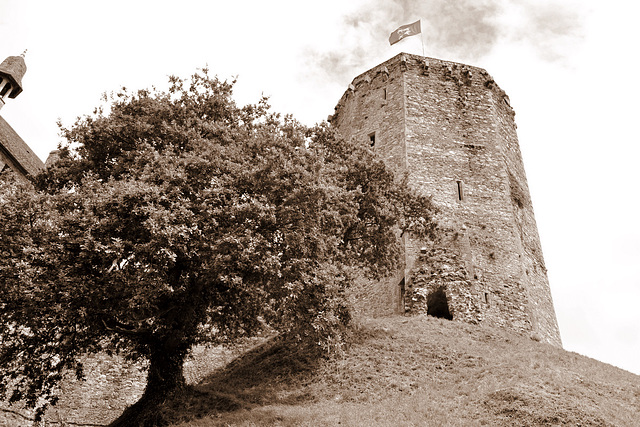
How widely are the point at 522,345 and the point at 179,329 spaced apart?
1133 cm

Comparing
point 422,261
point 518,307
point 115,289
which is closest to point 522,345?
point 518,307

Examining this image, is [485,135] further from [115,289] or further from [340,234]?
[115,289]

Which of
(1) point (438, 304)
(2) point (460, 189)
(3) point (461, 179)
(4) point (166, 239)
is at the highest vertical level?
(3) point (461, 179)

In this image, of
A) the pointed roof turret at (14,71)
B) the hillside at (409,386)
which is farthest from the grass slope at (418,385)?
the pointed roof turret at (14,71)

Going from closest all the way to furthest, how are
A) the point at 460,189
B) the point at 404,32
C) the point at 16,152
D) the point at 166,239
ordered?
the point at 166,239 < the point at 460,189 < the point at 404,32 < the point at 16,152

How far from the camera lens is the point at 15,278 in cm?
1010

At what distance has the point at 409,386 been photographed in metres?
13.0

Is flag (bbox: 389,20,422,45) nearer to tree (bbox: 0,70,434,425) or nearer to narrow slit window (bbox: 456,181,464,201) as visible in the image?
narrow slit window (bbox: 456,181,464,201)

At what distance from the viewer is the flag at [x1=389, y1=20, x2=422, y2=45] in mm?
26781

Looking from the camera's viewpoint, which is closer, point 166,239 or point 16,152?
point 166,239

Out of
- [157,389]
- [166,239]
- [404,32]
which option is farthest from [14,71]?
[166,239]

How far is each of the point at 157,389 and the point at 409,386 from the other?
6.56 m

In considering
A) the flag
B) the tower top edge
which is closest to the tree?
the tower top edge

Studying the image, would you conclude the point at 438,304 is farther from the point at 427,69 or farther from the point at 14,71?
the point at 14,71
